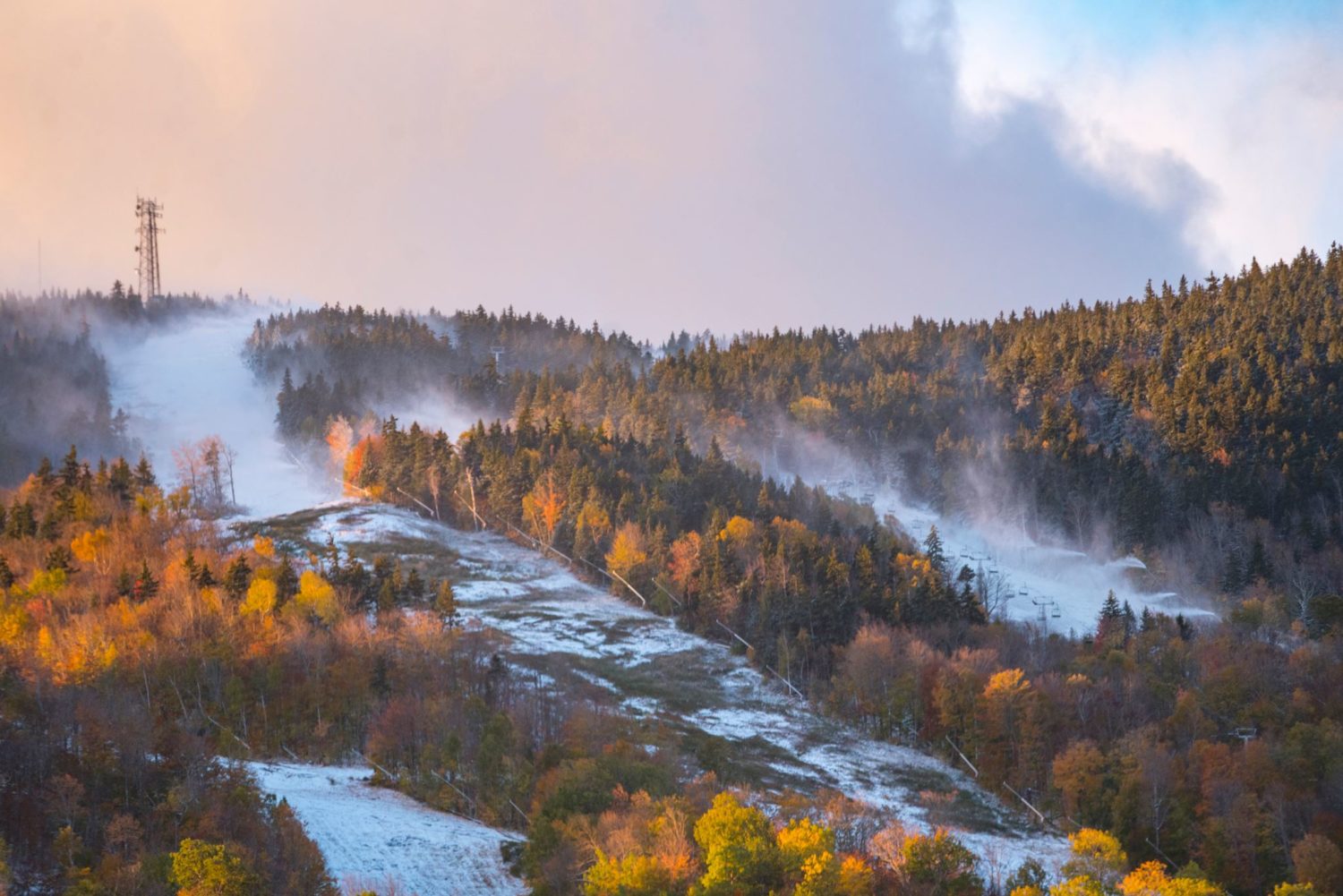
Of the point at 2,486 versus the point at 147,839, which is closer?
the point at 147,839

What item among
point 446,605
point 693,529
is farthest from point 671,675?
point 693,529

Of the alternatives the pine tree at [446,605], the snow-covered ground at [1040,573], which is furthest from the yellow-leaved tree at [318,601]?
the snow-covered ground at [1040,573]

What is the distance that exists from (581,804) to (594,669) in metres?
47.9

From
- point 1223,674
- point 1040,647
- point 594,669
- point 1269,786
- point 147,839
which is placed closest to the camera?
point 147,839

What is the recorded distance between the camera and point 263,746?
297ft

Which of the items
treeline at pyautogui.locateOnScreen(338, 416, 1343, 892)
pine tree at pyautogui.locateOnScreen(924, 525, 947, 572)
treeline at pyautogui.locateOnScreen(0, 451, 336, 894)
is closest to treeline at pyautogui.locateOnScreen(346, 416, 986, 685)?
treeline at pyautogui.locateOnScreen(338, 416, 1343, 892)

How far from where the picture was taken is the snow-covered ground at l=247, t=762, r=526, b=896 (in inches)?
2489

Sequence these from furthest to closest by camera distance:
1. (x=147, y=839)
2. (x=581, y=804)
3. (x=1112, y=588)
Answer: (x=1112, y=588), (x=581, y=804), (x=147, y=839)

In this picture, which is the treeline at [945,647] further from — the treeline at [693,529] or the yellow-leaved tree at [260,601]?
the yellow-leaved tree at [260,601]

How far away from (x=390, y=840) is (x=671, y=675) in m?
48.5

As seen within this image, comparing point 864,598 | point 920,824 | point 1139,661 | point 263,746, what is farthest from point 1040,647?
point 263,746

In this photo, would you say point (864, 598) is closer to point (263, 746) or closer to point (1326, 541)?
point (263, 746)

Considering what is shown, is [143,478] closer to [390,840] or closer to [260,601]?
[260,601]

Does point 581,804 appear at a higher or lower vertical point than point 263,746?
higher
